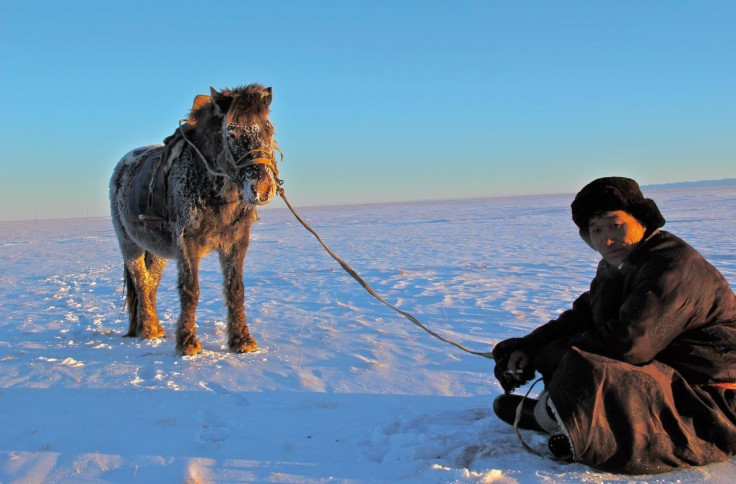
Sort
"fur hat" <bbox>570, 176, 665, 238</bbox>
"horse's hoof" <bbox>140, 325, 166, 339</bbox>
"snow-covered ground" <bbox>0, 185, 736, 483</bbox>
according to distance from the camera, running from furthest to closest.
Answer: "horse's hoof" <bbox>140, 325, 166, 339</bbox>
"snow-covered ground" <bbox>0, 185, 736, 483</bbox>
"fur hat" <bbox>570, 176, 665, 238</bbox>

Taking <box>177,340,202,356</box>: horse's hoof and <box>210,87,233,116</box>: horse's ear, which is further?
<box>177,340,202,356</box>: horse's hoof

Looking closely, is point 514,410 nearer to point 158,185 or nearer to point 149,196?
point 158,185

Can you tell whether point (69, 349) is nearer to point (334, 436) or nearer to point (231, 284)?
point (231, 284)

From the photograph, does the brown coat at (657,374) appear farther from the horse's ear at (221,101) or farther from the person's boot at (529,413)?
the horse's ear at (221,101)

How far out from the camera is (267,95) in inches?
204

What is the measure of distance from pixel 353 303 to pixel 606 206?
5844mm

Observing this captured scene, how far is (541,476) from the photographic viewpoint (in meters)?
2.61

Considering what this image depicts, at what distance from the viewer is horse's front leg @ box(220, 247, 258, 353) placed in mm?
5445

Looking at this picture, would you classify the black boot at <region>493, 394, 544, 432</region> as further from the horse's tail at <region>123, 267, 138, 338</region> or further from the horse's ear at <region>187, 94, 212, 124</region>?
the horse's tail at <region>123, 267, 138, 338</region>

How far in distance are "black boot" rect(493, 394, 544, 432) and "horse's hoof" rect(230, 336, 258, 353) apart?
9.84 ft

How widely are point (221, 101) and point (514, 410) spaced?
3.86 meters

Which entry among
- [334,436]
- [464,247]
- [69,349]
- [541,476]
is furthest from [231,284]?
[464,247]

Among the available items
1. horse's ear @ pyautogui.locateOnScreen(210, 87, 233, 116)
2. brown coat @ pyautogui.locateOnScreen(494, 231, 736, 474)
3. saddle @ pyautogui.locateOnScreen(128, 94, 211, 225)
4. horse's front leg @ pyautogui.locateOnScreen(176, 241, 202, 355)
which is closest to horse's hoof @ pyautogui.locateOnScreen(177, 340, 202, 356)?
horse's front leg @ pyautogui.locateOnScreen(176, 241, 202, 355)

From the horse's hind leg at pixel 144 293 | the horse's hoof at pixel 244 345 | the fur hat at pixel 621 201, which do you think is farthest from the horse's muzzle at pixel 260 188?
the horse's hind leg at pixel 144 293
